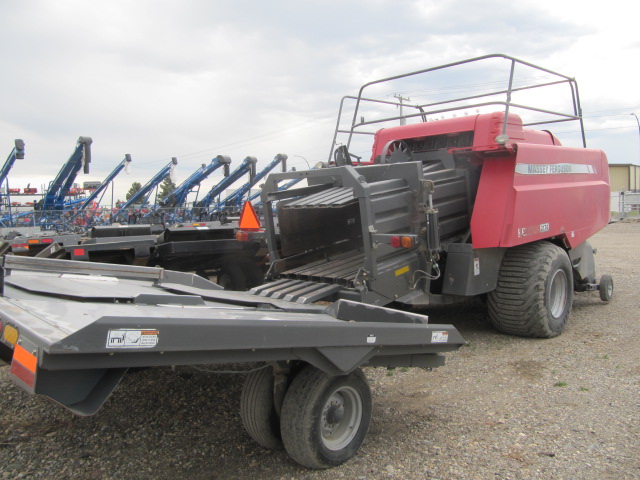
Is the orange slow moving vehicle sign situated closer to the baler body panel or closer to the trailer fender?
the trailer fender

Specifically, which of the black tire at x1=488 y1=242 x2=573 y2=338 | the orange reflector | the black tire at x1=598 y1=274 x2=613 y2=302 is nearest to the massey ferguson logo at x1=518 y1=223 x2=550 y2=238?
the black tire at x1=488 y1=242 x2=573 y2=338

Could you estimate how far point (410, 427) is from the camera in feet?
12.3

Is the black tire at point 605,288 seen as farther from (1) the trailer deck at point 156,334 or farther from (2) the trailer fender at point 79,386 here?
(2) the trailer fender at point 79,386

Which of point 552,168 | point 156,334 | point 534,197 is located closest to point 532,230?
point 534,197

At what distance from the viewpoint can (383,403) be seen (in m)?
4.18

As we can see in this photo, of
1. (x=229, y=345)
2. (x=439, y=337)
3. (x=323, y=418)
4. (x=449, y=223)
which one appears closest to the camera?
(x=229, y=345)

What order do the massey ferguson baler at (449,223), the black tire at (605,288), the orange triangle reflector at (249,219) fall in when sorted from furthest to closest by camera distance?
the black tire at (605,288)
the orange triangle reflector at (249,219)
the massey ferguson baler at (449,223)

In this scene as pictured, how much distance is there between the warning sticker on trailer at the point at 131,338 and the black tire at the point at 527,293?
4.46 metres

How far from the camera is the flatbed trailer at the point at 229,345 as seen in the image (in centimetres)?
224

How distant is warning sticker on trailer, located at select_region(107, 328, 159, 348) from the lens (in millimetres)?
2221

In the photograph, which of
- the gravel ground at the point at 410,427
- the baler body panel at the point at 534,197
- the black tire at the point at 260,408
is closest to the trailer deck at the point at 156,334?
the black tire at the point at 260,408

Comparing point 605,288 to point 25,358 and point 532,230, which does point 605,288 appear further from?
point 25,358

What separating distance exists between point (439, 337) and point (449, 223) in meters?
2.43

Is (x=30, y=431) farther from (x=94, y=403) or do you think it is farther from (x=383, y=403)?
(x=383, y=403)
